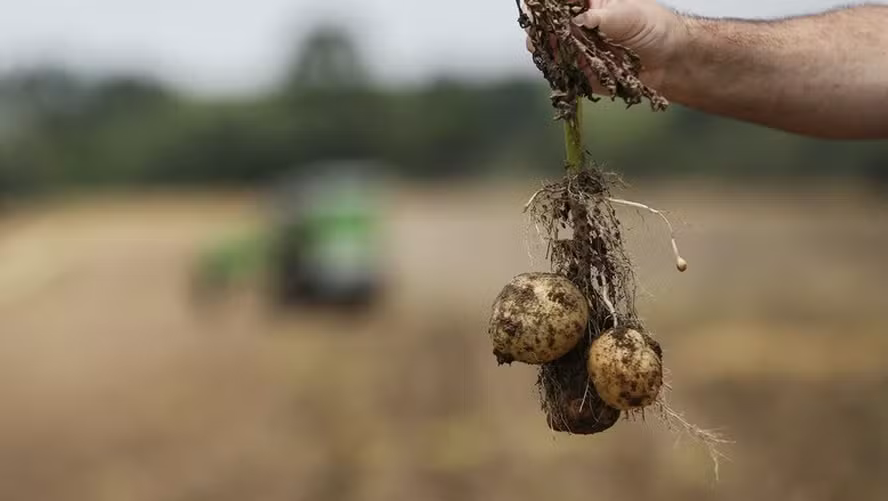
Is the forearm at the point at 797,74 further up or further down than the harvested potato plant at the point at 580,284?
further up

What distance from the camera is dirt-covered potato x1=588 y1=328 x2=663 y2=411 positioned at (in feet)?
8.25

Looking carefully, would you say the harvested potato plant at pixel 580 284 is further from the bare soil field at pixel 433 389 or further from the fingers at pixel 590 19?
the bare soil field at pixel 433 389

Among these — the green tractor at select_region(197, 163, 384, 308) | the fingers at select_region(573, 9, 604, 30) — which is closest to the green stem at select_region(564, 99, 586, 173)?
the fingers at select_region(573, 9, 604, 30)

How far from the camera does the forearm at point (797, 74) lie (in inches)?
119

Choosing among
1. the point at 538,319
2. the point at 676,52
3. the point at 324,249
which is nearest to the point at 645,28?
the point at 676,52

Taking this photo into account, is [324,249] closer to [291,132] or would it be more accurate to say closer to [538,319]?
[538,319]

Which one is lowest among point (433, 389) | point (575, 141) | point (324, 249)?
point (433, 389)

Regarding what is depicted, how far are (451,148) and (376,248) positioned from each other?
86.1 feet

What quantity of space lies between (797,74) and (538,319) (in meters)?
1.05

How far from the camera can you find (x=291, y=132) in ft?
142

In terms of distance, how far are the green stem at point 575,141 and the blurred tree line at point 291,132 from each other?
35.2 meters

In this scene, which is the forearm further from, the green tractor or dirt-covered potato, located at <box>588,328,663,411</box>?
the green tractor

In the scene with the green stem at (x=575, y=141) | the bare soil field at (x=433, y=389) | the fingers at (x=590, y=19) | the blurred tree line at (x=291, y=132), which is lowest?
the bare soil field at (x=433, y=389)

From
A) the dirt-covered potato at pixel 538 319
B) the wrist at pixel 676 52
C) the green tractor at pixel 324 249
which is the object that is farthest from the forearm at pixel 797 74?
the green tractor at pixel 324 249
